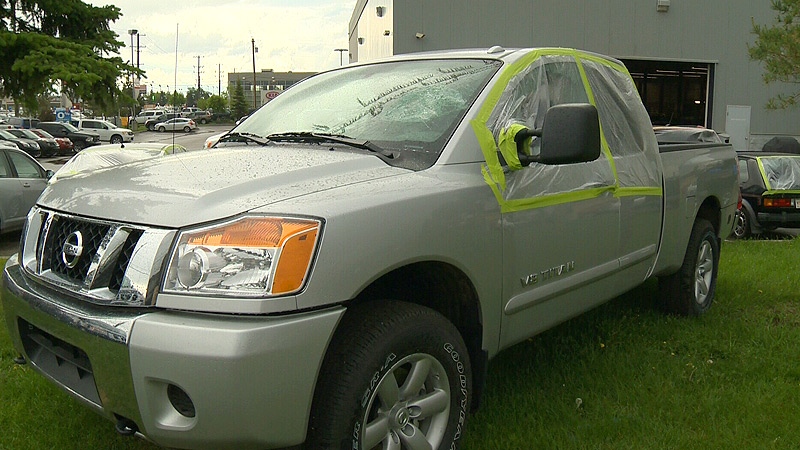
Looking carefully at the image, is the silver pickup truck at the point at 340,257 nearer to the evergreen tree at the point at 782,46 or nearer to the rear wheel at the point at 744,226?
the rear wheel at the point at 744,226

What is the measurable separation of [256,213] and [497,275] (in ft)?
3.69

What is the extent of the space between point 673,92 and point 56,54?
26.0m

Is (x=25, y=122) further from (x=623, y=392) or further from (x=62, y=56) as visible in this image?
(x=623, y=392)

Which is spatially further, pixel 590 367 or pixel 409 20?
pixel 409 20

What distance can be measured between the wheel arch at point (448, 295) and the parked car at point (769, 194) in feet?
30.0

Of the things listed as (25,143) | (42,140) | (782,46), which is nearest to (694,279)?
(782,46)

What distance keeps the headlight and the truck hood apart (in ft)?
0.26

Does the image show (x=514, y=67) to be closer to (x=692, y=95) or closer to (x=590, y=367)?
(x=590, y=367)

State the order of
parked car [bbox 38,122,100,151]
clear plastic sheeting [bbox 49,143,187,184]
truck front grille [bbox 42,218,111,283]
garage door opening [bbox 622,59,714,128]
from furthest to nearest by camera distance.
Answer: parked car [bbox 38,122,100,151]
garage door opening [bbox 622,59,714,128]
clear plastic sheeting [bbox 49,143,187,184]
truck front grille [bbox 42,218,111,283]

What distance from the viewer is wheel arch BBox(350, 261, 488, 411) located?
2838 mm

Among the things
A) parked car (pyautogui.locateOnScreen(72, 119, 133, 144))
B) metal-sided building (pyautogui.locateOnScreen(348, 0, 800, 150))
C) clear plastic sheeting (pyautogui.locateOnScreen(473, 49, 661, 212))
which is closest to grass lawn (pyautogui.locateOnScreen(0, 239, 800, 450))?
clear plastic sheeting (pyautogui.locateOnScreen(473, 49, 661, 212))

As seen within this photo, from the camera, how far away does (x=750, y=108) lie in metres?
27.1

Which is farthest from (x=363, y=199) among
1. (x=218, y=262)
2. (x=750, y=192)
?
(x=750, y=192)

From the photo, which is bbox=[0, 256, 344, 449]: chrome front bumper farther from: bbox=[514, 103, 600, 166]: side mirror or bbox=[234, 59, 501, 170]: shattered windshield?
bbox=[514, 103, 600, 166]: side mirror
